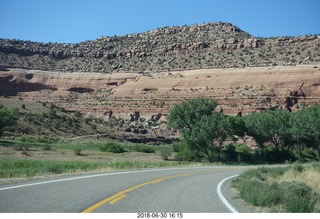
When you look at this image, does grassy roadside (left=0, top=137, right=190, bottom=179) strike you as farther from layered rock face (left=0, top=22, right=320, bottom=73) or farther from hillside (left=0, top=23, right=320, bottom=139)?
layered rock face (left=0, top=22, right=320, bottom=73)

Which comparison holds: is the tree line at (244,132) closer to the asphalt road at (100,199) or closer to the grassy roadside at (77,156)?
the grassy roadside at (77,156)

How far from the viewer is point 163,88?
95.2 m

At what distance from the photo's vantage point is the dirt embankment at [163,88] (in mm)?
83000

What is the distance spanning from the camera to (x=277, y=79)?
86.2 metres

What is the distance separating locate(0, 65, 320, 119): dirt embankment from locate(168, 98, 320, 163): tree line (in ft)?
84.4

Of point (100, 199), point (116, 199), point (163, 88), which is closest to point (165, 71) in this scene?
point (163, 88)

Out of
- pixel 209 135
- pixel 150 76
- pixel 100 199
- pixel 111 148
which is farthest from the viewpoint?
pixel 150 76

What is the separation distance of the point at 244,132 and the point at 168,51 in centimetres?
6159

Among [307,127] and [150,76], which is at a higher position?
[150,76]

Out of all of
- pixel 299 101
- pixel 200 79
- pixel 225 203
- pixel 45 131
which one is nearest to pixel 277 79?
pixel 299 101

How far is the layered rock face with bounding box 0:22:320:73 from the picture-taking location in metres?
95.1

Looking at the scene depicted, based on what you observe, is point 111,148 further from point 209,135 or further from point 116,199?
point 116,199

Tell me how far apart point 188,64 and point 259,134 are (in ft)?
177

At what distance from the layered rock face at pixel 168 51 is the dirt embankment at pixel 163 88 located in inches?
161
